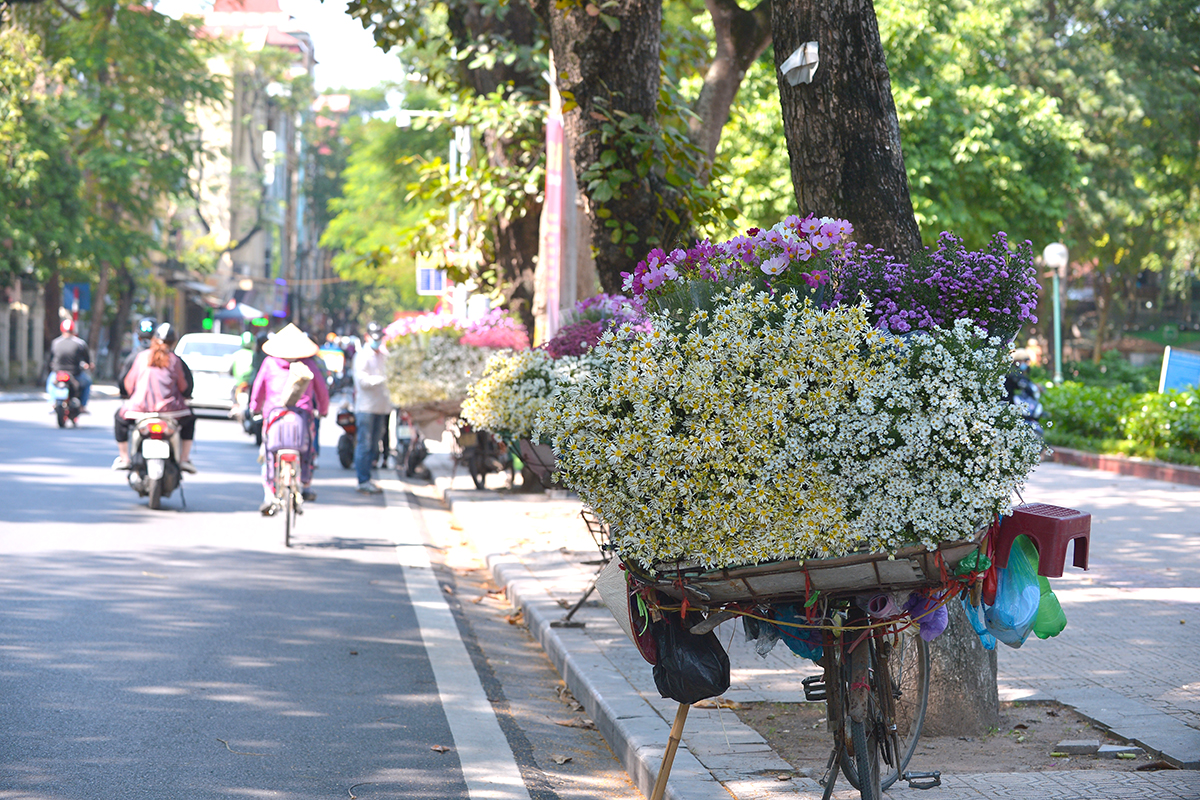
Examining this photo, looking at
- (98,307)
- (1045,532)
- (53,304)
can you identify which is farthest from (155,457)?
(98,307)

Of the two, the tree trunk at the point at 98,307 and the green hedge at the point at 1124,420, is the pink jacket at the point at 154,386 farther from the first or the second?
the tree trunk at the point at 98,307

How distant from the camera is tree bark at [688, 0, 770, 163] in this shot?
10930mm

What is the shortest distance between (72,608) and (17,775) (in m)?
3.19

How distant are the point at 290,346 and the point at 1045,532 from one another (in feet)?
27.9

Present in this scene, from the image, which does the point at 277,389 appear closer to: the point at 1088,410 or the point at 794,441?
the point at 794,441

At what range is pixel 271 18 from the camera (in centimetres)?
8625

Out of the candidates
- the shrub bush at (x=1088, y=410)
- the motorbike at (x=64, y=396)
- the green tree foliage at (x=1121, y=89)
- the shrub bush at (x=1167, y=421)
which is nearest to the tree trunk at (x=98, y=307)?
the motorbike at (x=64, y=396)

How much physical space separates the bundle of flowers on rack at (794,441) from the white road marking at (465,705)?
5.01ft

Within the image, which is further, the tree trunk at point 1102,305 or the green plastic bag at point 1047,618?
the tree trunk at point 1102,305

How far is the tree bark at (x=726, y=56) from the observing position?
10.9 m

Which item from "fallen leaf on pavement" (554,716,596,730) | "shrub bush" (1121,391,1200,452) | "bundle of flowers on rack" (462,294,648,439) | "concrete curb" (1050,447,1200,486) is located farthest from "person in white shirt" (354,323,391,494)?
"shrub bush" (1121,391,1200,452)

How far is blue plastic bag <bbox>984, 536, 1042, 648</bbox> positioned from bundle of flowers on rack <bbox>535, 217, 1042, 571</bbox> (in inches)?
16.5

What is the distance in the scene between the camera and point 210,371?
87.7 feet

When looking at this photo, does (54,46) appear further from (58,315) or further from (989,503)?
(989,503)
